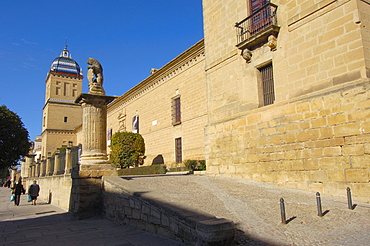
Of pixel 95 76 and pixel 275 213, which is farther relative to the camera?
pixel 95 76

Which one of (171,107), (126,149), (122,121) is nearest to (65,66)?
(122,121)

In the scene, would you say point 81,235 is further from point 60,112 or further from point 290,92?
point 60,112

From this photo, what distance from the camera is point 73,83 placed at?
175 ft

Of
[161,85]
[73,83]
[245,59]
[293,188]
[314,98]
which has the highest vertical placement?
[73,83]

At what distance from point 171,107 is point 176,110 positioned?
Answer: 0.51 metres

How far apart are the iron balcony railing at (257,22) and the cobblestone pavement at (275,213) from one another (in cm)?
519

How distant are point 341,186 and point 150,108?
17591 mm

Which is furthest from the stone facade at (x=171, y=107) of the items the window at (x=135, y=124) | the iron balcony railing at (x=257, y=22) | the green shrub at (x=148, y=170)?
the iron balcony railing at (x=257, y=22)

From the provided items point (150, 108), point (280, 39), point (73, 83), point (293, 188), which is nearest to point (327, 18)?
point (280, 39)

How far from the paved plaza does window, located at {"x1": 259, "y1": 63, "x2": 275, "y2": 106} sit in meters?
2.99

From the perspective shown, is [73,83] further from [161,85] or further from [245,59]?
[245,59]

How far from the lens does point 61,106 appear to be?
51.0m

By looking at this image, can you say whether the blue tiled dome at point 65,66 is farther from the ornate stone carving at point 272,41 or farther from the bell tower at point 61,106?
the ornate stone carving at point 272,41

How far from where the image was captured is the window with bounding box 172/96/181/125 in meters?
19.3
